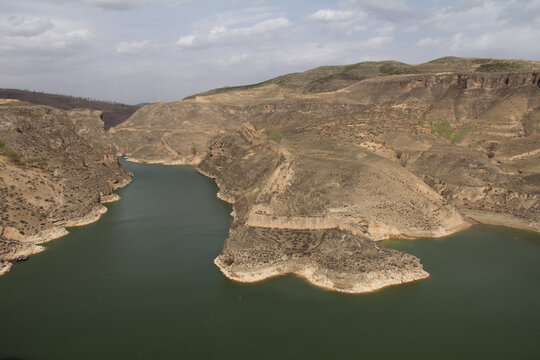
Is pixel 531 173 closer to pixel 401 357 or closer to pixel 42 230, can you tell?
pixel 401 357

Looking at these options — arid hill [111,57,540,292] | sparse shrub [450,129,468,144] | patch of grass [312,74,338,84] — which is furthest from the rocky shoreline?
patch of grass [312,74,338,84]

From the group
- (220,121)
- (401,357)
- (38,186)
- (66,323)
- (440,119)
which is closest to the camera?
(401,357)

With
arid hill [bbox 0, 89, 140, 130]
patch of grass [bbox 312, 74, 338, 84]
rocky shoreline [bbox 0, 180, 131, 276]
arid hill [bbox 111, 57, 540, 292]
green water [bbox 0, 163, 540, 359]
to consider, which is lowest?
green water [bbox 0, 163, 540, 359]

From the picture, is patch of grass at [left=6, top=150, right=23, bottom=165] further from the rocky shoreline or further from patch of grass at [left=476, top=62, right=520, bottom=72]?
patch of grass at [left=476, top=62, right=520, bottom=72]

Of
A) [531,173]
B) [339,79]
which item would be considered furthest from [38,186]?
[339,79]

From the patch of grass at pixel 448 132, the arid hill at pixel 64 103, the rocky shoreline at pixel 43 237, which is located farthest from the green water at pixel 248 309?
the arid hill at pixel 64 103

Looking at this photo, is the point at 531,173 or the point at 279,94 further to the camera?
the point at 279,94

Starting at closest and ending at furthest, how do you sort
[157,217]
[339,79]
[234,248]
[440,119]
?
[234,248], [157,217], [440,119], [339,79]
